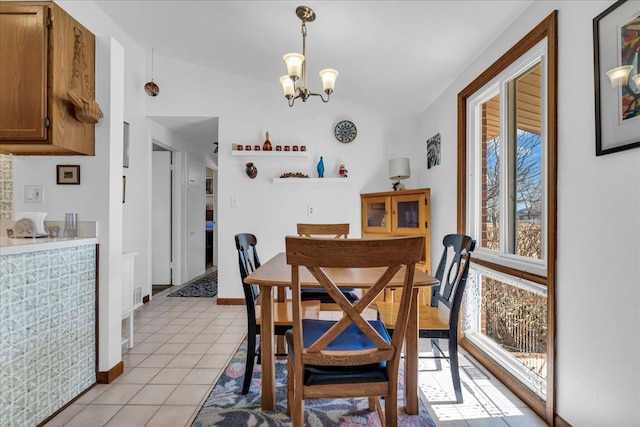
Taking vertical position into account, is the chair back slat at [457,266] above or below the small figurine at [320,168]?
below

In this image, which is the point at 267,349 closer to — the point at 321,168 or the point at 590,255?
the point at 590,255

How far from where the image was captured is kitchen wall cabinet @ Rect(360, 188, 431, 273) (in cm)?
315

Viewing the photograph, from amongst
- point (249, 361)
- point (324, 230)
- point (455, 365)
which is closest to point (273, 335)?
point (249, 361)

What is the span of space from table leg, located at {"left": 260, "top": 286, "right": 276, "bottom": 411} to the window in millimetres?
1391

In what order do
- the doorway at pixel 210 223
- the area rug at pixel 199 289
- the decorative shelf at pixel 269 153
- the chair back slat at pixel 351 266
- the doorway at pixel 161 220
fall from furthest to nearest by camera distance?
the doorway at pixel 210 223
the doorway at pixel 161 220
the area rug at pixel 199 289
the decorative shelf at pixel 269 153
the chair back slat at pixel 351 266

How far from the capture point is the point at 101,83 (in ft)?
6.75

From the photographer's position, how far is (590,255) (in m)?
1.41

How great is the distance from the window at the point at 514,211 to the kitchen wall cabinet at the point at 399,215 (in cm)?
50

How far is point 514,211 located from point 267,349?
1.76 metres

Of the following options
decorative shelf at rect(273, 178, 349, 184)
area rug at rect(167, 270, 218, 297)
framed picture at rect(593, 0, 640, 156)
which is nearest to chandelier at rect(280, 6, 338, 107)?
framed picture at rect(593, 0, 640, 156)

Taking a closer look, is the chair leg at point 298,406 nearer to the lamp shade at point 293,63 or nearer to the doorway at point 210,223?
the lamp shade at point 293,63

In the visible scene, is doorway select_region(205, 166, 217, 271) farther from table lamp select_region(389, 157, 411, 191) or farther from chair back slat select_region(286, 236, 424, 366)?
chair back slat select_region(286, 236, 424, 366)

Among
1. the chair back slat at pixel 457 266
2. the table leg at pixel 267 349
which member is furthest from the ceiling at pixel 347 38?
the table leg at pixel 267 349

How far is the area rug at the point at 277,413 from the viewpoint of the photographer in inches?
64.7
